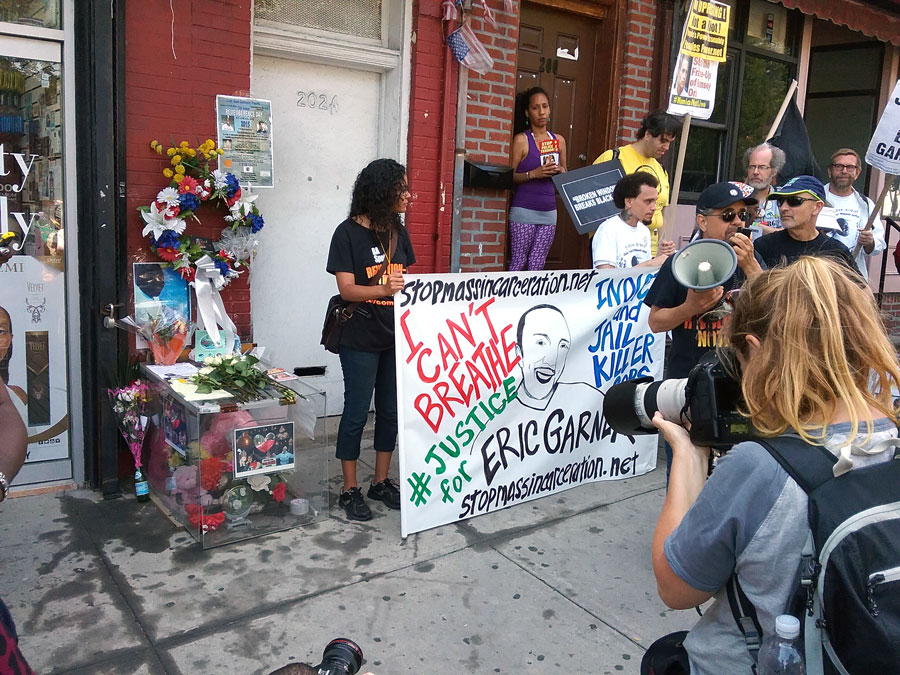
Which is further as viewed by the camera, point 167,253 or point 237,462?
point 167,253

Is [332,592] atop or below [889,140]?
below

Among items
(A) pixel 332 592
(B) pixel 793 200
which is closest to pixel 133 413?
(A) pixel 332 592

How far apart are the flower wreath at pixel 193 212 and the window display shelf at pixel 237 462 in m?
0.69

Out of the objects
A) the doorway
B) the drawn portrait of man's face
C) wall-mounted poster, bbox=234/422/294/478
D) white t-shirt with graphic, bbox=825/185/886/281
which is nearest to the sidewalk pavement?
wall-mounted poster, bbox=234/422/294/478

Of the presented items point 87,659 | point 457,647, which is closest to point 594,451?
point 457,647

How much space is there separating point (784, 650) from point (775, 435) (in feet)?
1.22

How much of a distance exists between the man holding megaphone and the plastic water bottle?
1.64 m

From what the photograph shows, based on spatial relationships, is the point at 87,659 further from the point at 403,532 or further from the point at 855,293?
the point at 855,293

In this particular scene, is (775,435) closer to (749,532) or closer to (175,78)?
(749,532)

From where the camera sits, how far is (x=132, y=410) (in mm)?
4062

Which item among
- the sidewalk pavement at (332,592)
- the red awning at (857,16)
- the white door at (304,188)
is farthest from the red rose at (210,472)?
the red awning at (857,16)

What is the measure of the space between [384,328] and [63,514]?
1891 millimetres

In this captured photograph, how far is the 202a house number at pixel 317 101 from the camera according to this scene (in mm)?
5145

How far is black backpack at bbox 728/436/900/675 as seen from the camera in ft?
4.08
